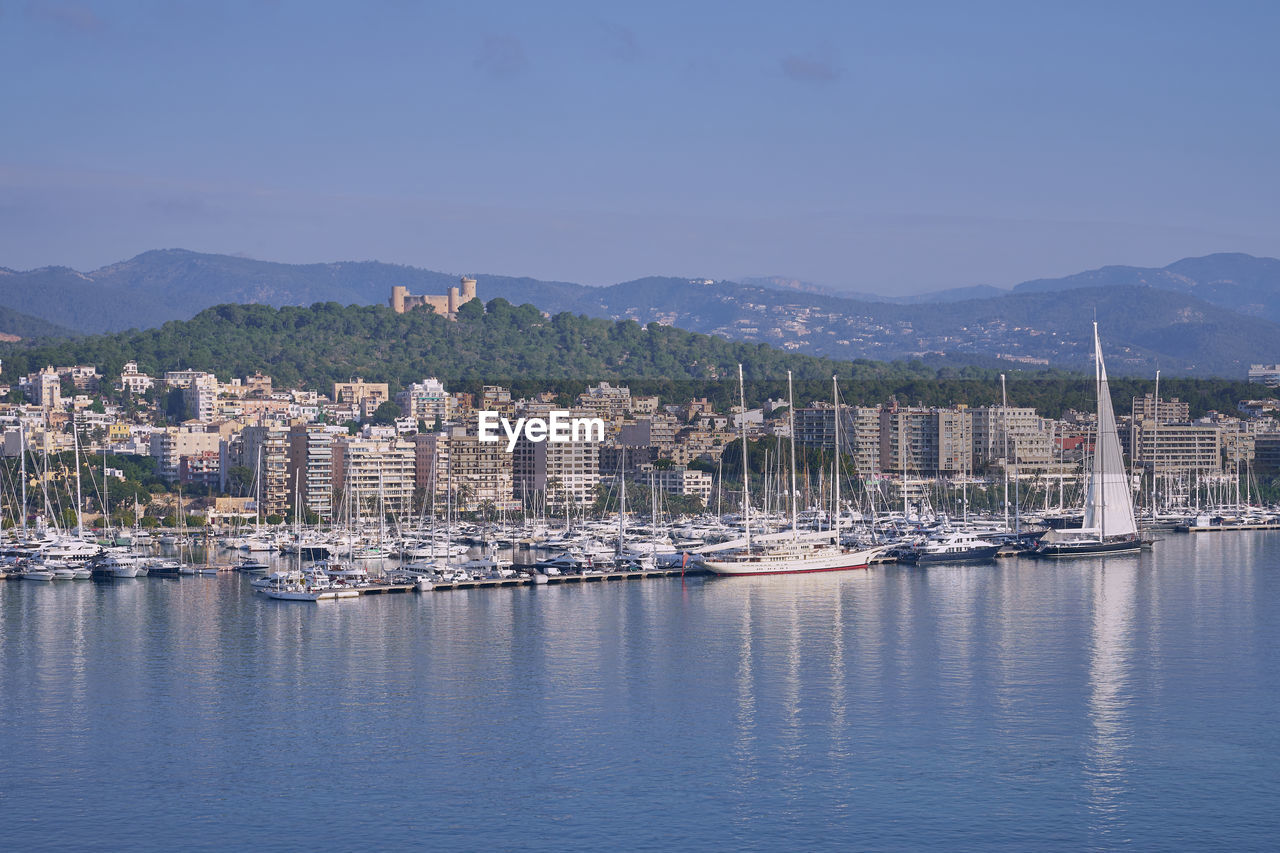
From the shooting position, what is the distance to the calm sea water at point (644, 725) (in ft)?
46.1

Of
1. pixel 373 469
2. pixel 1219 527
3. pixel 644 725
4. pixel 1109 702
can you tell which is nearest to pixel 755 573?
pixel 1109 702

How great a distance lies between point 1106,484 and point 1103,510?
23.3 inches

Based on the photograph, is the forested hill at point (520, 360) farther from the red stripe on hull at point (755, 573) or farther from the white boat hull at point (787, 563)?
the red stripe on hull at point (755, 573)

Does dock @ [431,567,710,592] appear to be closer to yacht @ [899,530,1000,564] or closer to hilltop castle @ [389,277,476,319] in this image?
yacht @ [899,530,1000,564]

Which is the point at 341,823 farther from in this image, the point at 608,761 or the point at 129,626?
the point at 129,626

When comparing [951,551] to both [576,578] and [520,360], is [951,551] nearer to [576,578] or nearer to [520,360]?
[576,578]

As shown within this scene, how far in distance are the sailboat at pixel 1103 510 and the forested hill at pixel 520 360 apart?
107 ft

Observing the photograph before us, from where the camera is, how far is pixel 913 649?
22047 millimetres

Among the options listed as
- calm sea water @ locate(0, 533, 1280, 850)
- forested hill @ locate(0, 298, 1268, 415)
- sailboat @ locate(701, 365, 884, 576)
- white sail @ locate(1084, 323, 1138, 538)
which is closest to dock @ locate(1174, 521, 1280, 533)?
white sail @ locate(1084, 323, 1138, 538)

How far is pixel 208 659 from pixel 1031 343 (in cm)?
14203

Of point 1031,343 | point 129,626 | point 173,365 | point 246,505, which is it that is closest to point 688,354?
point 173,365

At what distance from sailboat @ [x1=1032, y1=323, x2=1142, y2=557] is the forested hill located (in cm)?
3248

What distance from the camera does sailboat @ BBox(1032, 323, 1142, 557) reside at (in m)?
35.3

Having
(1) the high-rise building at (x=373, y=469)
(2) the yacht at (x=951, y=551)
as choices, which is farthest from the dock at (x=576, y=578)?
(1) the high-rise building at (x=373, y=469)
